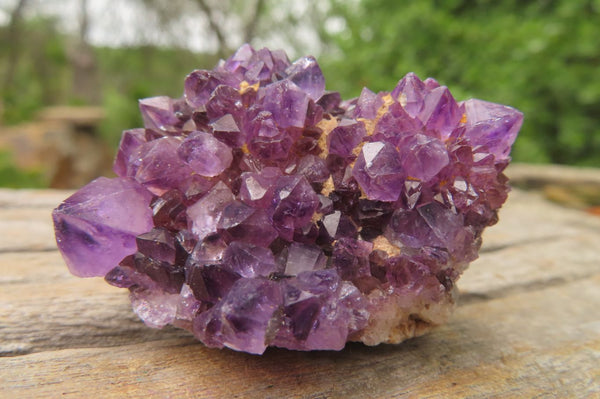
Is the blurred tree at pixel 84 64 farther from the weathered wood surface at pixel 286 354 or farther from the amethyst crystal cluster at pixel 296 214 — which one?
the amethyst crystal cluster at pixel 296 214

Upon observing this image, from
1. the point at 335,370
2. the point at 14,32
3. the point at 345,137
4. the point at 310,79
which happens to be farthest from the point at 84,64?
the point at 335,370

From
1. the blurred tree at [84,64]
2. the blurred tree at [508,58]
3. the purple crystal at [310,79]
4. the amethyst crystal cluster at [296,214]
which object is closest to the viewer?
the amethyst crystal cluster at [296,214]

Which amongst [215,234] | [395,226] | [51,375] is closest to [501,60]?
[395,226]

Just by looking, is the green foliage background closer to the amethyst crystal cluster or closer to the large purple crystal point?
the amethyst crystal cluster

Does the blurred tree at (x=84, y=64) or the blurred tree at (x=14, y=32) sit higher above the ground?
the blurred tree at (x=14, y=32)

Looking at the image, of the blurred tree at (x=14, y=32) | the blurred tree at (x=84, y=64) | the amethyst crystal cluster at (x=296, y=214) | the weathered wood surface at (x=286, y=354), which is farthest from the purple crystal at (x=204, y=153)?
the blurred tree at (x=14, y=32)

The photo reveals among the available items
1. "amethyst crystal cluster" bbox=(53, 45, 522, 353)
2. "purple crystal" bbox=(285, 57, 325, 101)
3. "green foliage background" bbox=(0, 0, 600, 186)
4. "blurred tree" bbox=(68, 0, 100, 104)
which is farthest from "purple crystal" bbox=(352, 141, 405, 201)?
"blurred tree" bbox=(68, 0, 100, 104)
